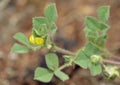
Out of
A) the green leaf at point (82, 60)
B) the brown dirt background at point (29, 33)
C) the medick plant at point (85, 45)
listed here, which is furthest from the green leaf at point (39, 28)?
the brown dirt background at point (29, 33)

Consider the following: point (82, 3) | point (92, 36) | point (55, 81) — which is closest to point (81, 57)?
point (92, 36)

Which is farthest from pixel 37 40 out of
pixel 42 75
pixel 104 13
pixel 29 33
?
pixel 29 33

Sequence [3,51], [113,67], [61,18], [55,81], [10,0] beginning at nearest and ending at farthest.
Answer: [113,67] → [55,81] → [3,51] → [61,18] → [10,0]

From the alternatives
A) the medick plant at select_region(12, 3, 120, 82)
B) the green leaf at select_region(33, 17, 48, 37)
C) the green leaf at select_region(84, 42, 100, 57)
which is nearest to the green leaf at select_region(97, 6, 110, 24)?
the medick plant at select_region(12, 3, 120, 82)

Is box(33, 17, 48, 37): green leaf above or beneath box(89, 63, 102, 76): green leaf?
above

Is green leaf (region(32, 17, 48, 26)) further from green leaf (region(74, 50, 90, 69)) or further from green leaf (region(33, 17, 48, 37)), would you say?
green leaf (region(74, 50, 90, 69))

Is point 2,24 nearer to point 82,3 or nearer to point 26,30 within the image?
point 26,30
